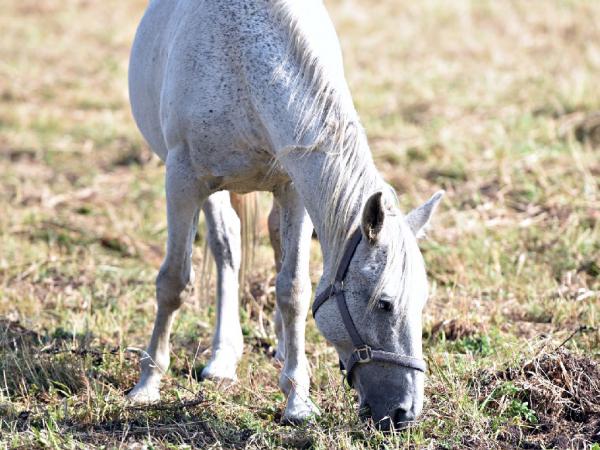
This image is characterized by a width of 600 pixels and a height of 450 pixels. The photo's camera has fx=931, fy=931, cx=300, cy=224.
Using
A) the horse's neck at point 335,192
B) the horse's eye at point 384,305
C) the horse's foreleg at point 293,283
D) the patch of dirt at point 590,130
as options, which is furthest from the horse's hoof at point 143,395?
the patch of dirt at point 590,130

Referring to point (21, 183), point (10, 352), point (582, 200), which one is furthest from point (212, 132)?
point (21, 183)

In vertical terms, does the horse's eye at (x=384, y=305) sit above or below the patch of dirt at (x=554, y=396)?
above

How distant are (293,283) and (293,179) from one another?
0.73 m

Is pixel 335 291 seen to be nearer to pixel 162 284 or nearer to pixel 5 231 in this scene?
pixel 162 284

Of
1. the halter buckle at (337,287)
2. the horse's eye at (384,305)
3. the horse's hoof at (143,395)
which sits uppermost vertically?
the halter buckle at (337,287)

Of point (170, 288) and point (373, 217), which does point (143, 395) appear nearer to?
point (170, 288)

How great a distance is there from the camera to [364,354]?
133 inches

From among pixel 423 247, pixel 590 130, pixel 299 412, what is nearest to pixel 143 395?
pixel 299 412

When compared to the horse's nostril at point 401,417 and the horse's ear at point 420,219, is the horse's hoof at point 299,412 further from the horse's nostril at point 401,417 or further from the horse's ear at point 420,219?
the horse's ear at point 420,219

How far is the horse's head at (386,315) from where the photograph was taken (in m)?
3.32

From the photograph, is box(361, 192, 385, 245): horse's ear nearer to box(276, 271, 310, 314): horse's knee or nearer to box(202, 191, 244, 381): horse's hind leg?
box(276, 271, 310, 314): horse's knee

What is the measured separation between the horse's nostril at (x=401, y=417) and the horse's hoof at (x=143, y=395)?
1195 millimetres

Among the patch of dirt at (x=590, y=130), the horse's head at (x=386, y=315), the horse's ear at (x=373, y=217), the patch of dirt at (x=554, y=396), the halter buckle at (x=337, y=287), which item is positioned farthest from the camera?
the patch of dirt at (x=590, y=130)

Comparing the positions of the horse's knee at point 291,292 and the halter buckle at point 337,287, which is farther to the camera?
the horse's knee at point 291,292
